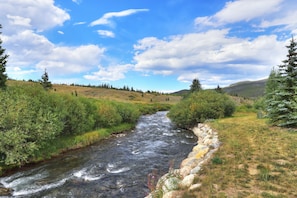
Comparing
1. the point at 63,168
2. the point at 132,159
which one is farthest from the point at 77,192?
the point at 132,159

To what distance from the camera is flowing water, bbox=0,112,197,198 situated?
14.8 metres

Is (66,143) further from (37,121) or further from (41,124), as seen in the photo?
(41,124)

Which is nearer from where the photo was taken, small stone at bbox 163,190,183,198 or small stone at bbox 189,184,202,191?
small stone at bbox 163,190,183,198

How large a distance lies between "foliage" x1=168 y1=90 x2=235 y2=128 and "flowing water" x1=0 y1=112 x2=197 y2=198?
16.3m

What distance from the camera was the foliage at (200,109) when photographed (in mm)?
43594

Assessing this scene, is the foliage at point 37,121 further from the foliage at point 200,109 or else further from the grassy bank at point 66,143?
the foliage at point 200,109

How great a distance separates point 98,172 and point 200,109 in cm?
2879

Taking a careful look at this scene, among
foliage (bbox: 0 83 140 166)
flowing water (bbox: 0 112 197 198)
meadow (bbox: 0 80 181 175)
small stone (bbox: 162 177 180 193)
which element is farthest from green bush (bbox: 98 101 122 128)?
small stone (bbox: 162 177 180 193)

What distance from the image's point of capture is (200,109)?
143 feet

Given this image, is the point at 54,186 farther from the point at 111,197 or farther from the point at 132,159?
the point at 132,159

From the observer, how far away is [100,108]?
37562 millimetres

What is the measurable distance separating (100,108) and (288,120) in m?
26.3

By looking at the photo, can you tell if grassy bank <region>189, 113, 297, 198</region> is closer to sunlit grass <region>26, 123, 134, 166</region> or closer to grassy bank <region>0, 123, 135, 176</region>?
grassy bank <region>0, 123, 135, 176</region>

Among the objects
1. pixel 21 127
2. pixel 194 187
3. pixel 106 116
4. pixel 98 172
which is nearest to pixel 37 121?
pixel 21 127
